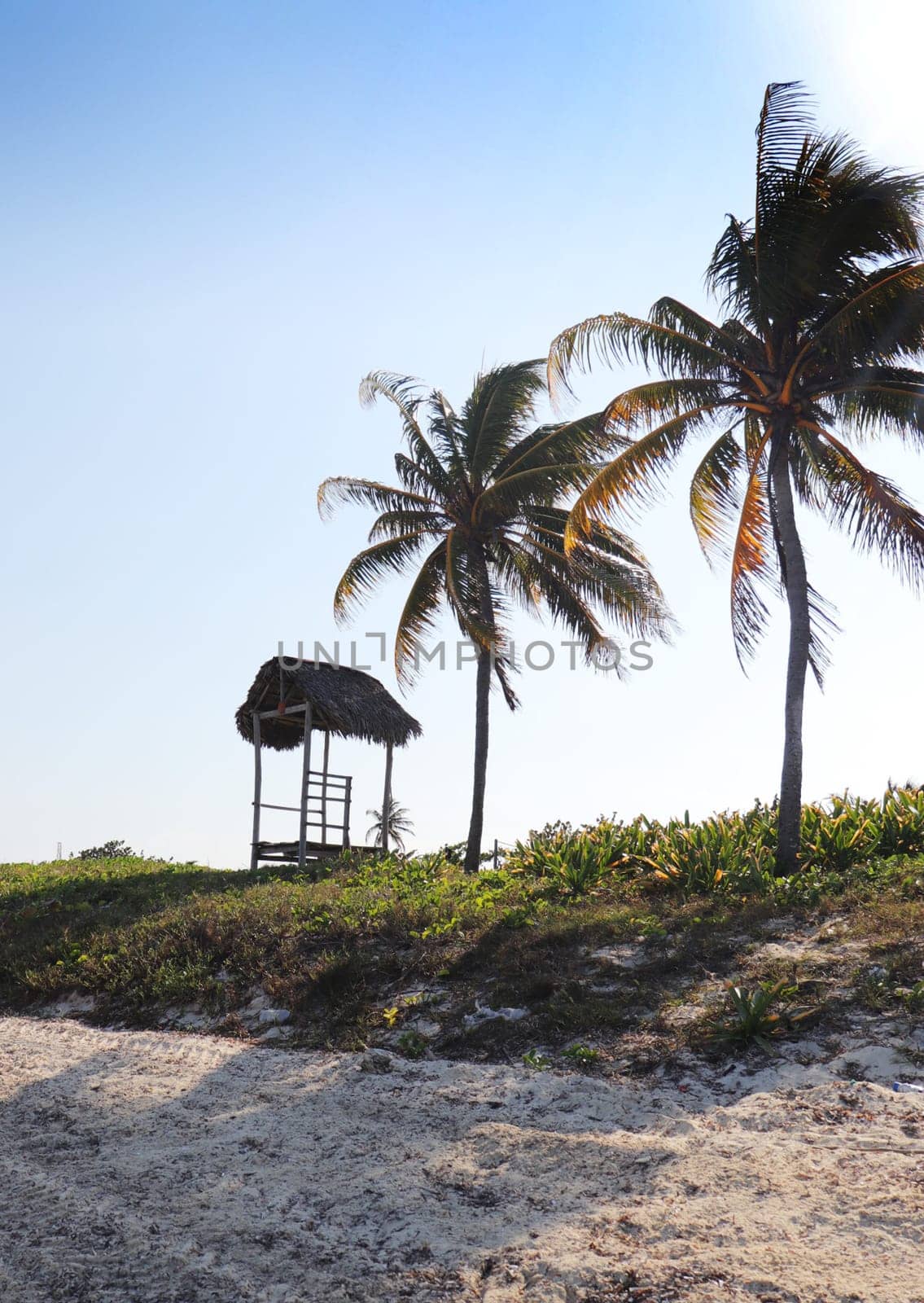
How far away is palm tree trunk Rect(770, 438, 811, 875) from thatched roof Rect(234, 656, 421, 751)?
10519mm

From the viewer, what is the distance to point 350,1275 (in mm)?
4660

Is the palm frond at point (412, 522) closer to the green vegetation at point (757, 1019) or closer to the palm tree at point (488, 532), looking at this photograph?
the palm tree at point (488, 532)

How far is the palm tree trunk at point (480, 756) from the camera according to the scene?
63.8ft

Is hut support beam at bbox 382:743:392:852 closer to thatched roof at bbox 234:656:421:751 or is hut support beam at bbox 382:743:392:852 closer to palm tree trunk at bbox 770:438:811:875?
thatched roof at bbox 234:656:421:751

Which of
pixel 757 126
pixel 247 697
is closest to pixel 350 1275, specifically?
pixel 757 126

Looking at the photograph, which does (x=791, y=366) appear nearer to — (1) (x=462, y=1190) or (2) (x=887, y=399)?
(2) (x=887, y=399)

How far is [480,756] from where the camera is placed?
20.0 metres

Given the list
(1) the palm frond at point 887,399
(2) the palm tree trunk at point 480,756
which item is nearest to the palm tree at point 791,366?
(1) the palm frond at point 887,399

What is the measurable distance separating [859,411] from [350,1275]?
13294mm

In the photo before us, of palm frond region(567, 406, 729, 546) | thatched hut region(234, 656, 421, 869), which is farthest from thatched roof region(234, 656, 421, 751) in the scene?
palm frond region(567, 406, 729, 546)

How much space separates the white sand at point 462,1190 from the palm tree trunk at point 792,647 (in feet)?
23.7

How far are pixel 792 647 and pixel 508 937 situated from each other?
21.4ft

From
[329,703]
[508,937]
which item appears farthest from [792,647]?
[329,703]

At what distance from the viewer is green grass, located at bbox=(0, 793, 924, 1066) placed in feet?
27.8
